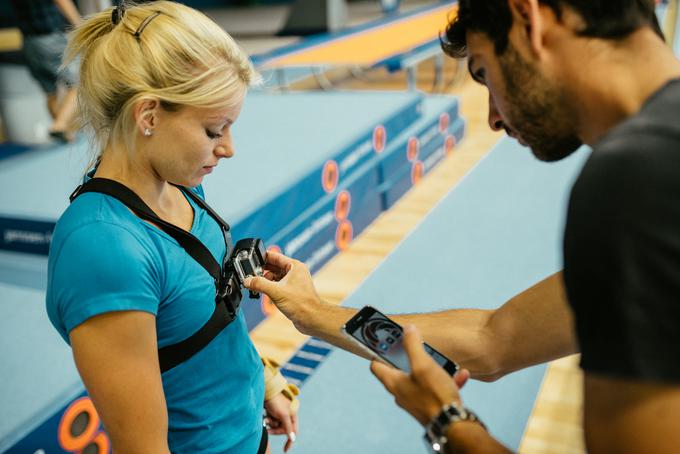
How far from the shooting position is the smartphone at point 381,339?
1.10m

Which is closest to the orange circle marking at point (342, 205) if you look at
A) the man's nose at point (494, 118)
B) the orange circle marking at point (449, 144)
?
the orange circle marking at point (449, 144)

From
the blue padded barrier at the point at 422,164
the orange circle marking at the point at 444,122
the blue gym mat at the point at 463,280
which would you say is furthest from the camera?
the orange circle marking at the point at 444,122

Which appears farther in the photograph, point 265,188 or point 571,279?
point 265,188

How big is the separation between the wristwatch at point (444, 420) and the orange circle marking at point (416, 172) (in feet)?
10.7

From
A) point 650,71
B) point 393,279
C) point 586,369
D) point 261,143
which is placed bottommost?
point 393,279

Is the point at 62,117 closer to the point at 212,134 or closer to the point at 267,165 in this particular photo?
the point at 267,165

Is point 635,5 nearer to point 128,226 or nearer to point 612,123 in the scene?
point 612,123

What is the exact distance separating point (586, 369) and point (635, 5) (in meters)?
0.48

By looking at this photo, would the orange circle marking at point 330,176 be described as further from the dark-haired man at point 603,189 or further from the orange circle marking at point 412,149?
the dark-haired man at point 603,189

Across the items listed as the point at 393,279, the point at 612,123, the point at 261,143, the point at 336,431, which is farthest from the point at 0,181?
the point at 612,123

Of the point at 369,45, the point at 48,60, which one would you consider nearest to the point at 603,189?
the point at 48,60

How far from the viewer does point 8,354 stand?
179 cm

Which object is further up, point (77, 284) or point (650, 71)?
point (650, 71)

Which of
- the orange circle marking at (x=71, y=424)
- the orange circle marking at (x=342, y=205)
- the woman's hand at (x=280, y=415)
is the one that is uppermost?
the woman's hand at (x=280, y=415)
